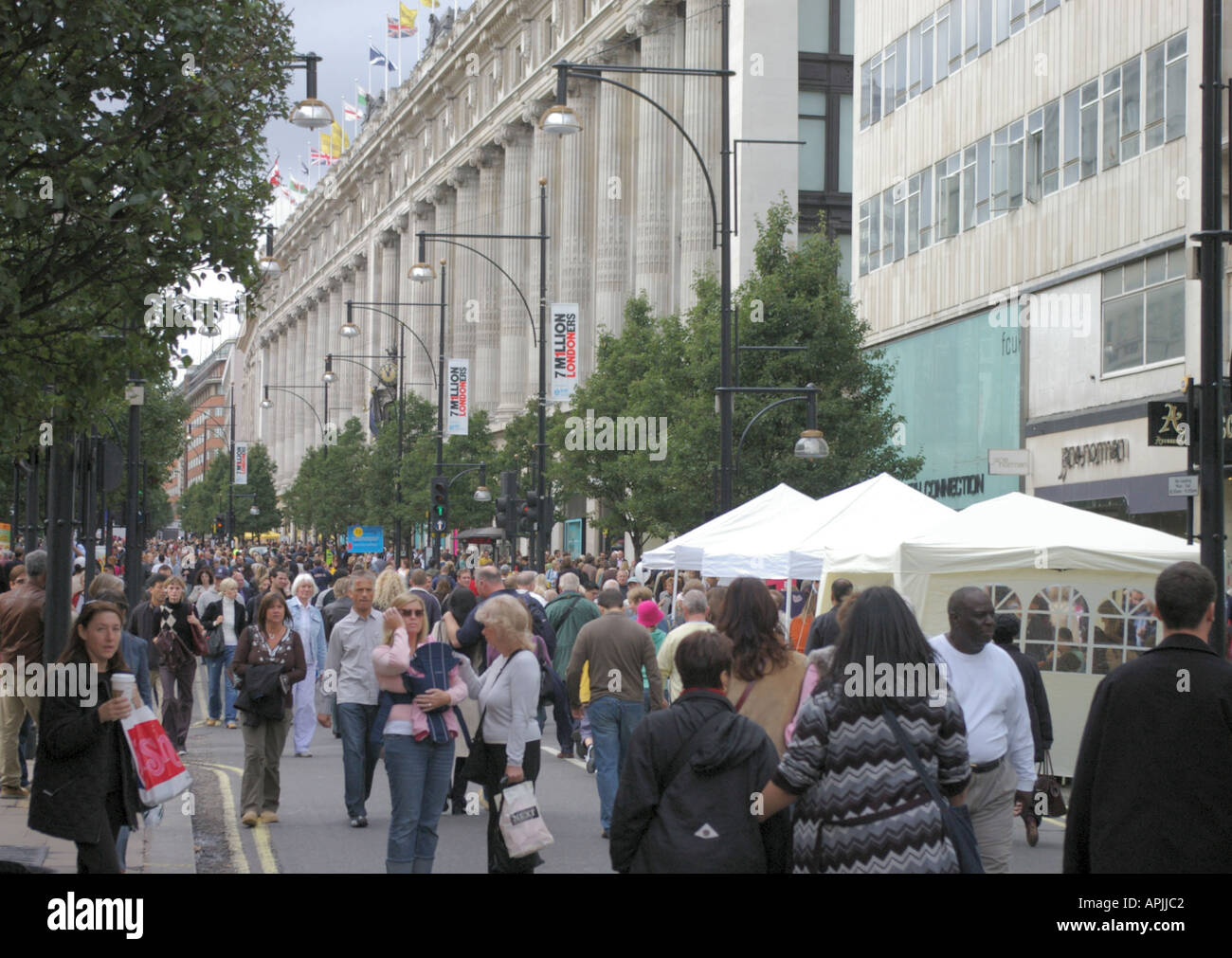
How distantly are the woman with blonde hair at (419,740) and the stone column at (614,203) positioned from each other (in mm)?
47631

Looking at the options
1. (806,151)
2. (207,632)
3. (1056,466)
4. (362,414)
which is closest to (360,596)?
(207,632)

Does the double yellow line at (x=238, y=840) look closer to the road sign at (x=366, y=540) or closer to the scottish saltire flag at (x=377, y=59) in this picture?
the road sign at (x=366, y=540)

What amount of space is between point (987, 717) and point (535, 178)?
63.6 m

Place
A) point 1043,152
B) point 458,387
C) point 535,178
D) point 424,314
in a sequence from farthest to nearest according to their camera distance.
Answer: point 424,314 < point 535,178 < point 458,387 < point 1043,152

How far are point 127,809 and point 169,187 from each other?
410 cm

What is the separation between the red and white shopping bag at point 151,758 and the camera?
7.64 metres

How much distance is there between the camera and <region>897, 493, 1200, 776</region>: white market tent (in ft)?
50.1

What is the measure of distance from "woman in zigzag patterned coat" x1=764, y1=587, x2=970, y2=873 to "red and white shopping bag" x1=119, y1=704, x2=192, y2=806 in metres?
3.28

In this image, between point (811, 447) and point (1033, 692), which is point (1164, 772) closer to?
point (1033, 692)

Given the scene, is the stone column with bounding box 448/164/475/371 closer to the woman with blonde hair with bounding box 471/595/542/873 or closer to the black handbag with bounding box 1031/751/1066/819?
the black handbag with bounding box 1031/751/1066/819

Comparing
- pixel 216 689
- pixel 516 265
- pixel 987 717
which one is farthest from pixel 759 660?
pixel 516 265

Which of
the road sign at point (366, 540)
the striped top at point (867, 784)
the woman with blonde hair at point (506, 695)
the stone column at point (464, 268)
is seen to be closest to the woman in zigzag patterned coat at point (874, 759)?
the striped top at point (867, 784)

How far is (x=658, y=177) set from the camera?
180ft

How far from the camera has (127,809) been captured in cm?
773
